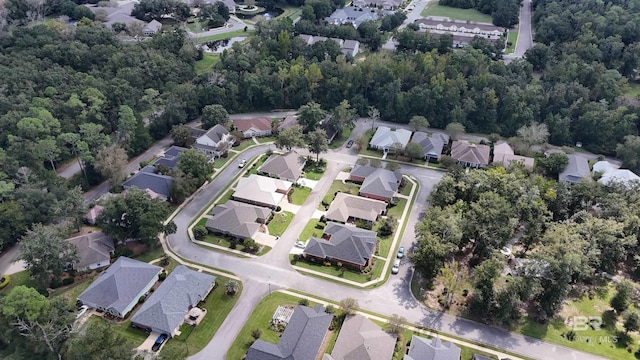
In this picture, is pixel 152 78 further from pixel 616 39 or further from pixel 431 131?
pixel 616 39

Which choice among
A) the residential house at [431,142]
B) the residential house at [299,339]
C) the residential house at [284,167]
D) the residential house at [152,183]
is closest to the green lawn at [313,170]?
the residential house at [284,167]

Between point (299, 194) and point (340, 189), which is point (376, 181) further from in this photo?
point (299, 194)

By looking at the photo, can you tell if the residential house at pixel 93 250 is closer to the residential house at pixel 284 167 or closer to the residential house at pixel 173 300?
the residential house at pixel 173 300

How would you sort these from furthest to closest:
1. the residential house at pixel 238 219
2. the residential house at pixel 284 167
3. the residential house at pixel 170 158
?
the residential house at pixel 170 158 → the residential house at pixel 284 167 → the residential house at pixel 238 219

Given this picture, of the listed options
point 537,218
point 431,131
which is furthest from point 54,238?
point 431,131

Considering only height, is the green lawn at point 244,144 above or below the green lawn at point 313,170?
above

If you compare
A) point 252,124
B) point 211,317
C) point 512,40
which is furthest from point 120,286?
point 512,40
